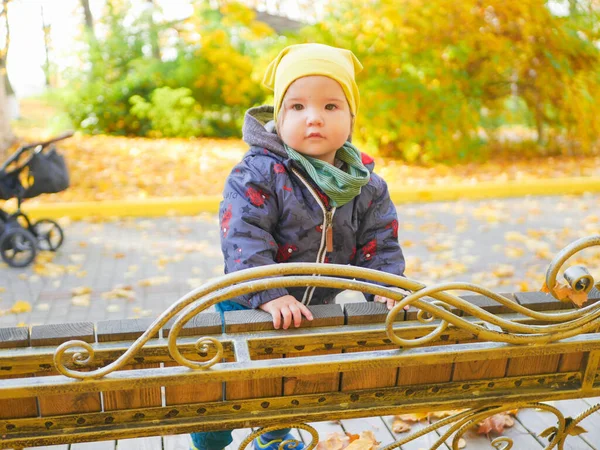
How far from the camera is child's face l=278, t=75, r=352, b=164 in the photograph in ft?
6.40

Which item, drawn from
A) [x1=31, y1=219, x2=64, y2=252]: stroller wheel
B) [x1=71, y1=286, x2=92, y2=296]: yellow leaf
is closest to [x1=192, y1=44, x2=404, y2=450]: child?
[x1=71, y1=286, x2=92, y2=296]: yellow leaf

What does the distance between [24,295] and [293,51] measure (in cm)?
320

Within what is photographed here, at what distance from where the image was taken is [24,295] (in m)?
4.36

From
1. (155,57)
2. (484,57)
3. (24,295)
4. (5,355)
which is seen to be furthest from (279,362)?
(155,57)

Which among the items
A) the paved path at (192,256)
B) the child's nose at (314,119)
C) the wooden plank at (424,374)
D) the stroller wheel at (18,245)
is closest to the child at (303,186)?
the child's nose at (314,119)

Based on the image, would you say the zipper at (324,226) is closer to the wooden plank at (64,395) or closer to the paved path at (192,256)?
the wooden plank at (64,395)

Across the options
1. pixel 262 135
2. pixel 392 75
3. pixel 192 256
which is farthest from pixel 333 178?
pixel 392 75

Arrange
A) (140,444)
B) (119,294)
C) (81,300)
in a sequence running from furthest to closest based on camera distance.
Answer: (119,294)
(81,300)
(140,444)

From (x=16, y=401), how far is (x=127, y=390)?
0.27 m

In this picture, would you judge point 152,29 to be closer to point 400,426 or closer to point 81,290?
point 81,290

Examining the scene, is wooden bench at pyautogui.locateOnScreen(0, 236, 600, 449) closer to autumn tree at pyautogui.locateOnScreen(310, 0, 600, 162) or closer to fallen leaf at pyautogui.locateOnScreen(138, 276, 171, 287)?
fallen leaf at pyautogui.locateOnScreen(138, 276, 171, 287)

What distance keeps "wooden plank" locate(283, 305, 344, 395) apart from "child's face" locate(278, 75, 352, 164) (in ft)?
1.77

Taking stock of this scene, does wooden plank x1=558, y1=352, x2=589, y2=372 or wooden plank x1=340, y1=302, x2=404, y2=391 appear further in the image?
wooden plank x1=558, y1=352, x2=589, y2=372

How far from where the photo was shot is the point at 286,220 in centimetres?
202
